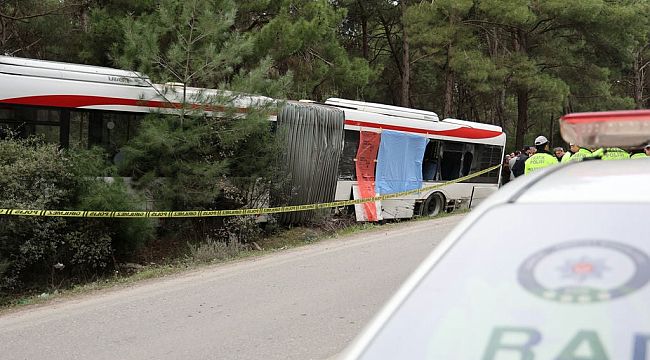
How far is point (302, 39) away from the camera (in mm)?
19688

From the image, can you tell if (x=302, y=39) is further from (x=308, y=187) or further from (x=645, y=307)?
(x=645, y=307)

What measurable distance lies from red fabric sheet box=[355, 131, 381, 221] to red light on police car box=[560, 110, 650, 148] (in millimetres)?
12673

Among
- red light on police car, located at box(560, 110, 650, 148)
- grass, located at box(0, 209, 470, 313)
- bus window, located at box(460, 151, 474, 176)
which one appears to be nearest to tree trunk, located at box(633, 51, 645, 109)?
bus window, located at box(460, 151, 474, 176)

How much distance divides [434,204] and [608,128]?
15.7 metres

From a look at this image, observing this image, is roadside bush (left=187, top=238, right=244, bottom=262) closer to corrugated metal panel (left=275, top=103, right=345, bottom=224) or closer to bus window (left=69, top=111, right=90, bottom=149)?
corrugated metal panel (left=275, top=103, right=345, bottom=224)

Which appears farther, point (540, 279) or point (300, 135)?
point (300, 135)

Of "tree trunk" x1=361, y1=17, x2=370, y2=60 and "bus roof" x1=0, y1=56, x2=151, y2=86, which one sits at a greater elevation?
"tree trunk" x1=361, y1=17, x2=370, y2=60

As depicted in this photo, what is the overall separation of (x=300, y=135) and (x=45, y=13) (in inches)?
404

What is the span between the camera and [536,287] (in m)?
1.78

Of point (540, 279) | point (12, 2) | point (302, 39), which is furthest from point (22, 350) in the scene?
point (12, 2)

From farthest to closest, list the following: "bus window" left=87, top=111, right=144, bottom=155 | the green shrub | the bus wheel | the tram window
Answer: the tram window < the bus wheel < "bus window" left=87, top=111, right=144, bottom=155 < the green shrub

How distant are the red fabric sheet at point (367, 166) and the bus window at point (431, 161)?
6.96 feet

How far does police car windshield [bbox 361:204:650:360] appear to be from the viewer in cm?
164

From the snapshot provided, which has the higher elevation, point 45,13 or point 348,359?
point 45,13
